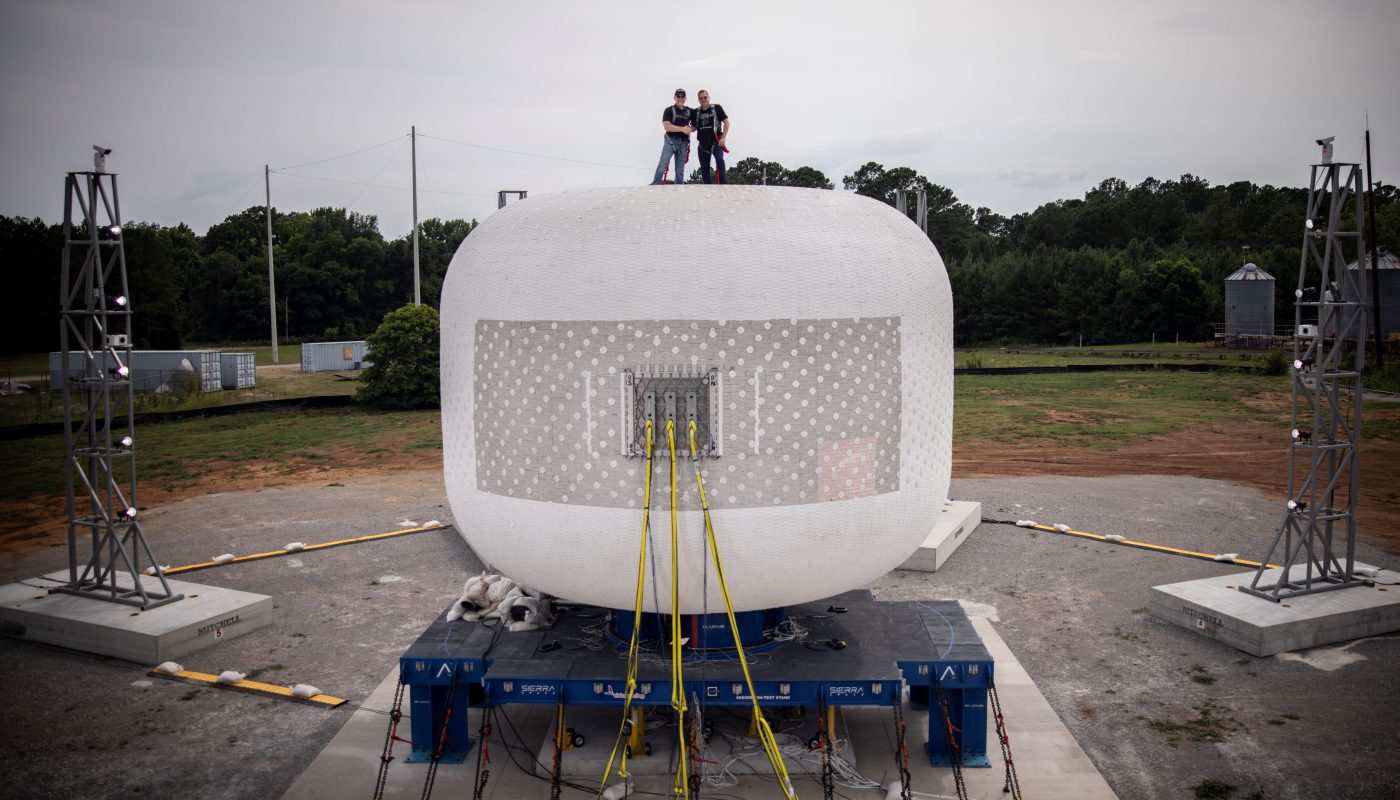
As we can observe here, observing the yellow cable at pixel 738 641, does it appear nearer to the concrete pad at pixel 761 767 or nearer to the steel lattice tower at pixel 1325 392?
the concrete pad at pixel 761 767

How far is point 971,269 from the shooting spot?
2948 inches

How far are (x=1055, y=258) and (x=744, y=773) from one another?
69441mm

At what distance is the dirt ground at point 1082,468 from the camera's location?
24.6 meters

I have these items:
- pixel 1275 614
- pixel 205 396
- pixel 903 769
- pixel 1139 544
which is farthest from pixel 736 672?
pixel 205 396

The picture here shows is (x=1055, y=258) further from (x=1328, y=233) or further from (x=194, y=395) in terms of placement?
(x=1328, y=233)

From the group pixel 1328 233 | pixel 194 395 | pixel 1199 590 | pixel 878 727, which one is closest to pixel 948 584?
pixel 1199 590

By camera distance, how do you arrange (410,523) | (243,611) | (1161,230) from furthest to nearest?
(1161,230) → (410,523) → (243,611)

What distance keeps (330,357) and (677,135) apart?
1928 inches

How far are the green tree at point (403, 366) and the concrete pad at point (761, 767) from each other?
3165 cm

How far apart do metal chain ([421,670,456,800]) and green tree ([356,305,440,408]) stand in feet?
107

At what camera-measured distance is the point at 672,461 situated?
10266 millimetres

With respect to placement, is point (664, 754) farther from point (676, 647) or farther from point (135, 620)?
point (135, 620)

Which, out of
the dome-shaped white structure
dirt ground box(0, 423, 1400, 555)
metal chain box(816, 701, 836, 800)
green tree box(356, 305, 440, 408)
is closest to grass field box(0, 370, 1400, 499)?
dirt ground box(0, 423, 1400, 555)

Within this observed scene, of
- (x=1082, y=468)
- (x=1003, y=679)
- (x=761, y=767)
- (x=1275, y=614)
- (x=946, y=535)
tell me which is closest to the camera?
(x=761, y=767)
